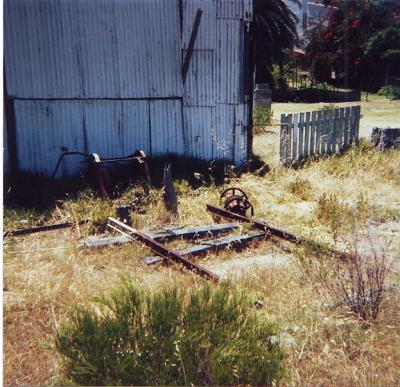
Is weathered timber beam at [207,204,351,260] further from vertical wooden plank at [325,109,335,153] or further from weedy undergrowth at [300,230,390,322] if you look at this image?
vertical wooden plank at [325,109,335,153]

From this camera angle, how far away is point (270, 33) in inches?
1139

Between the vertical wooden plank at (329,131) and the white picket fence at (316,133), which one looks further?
the vertical wooden plank at (329,131)

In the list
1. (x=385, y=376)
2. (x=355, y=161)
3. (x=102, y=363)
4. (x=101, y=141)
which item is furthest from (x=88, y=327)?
(x=355, y=161)

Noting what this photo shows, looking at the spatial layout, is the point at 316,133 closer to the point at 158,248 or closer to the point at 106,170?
the point at 106,170

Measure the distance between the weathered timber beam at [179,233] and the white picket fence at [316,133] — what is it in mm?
4368

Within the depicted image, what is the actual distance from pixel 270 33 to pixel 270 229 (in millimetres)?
24895

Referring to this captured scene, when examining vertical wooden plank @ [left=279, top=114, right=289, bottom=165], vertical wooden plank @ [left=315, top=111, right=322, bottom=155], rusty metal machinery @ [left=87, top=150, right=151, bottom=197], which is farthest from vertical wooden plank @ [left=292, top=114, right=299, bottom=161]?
rusty metal machinery @ [left=87, top=150, right=151, bottom=197]

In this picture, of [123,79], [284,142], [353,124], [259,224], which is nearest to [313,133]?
[284,142]

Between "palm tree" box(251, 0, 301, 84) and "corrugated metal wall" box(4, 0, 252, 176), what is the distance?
63.2ft

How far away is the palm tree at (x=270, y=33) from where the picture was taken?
28.7m

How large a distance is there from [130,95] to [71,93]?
1.23 metres

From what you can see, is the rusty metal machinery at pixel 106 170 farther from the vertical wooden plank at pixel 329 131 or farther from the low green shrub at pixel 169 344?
the vertical wooden plank at pixel 329 131

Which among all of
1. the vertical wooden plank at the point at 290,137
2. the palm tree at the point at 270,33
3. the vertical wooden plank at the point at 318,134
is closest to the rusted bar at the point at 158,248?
the vertical wooden plank at the point at 290,137

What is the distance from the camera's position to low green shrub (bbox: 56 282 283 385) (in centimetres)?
322
